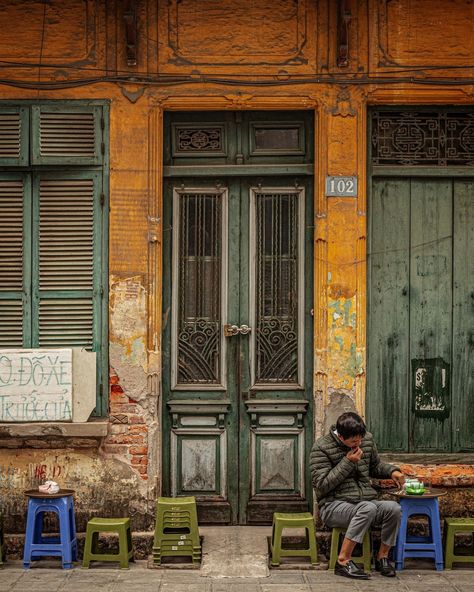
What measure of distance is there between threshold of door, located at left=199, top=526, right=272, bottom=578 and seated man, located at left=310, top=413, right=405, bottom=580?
601 mm

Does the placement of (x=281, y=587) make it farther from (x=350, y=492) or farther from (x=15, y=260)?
(x=15, y=260)

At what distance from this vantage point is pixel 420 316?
755cm

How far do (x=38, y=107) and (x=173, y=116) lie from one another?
43.4 inches

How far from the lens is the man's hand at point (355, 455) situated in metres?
6.69

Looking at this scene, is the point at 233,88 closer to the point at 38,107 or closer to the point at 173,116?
the point at 173,116

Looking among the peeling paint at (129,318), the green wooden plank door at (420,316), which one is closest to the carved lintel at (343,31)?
the green wooden plank door at (420,316)

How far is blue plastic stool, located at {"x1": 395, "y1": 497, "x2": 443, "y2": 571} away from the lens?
683cm

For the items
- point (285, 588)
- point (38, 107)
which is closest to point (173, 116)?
point (38, 107)

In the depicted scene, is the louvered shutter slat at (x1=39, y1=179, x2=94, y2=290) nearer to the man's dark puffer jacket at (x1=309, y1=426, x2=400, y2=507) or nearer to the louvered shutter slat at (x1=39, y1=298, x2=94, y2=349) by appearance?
the louvered shutter slat at (x1=39, y1=298, x2=94, y2=349)

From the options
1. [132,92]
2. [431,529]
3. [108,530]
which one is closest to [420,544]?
[431,529]

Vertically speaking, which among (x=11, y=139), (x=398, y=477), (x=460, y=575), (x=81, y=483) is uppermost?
(x=11, y=139)

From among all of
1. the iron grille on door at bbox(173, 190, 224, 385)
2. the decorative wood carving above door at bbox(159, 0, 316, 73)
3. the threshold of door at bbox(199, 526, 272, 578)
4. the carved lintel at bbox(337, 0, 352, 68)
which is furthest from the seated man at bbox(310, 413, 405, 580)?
the decorative wood carving above door at bbox(159, 0, 316, 73)

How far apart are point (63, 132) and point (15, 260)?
112 centimetres

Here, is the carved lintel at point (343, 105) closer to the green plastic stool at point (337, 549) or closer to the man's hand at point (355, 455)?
the man's hand at point (355, 455)
